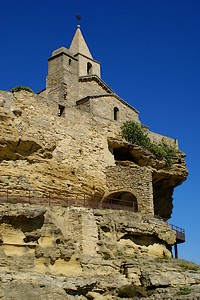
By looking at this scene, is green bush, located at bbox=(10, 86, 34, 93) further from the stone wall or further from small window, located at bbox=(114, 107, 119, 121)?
small window, located at bbox=(114, 107, 119, 121)

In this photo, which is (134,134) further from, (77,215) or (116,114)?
(77,215)

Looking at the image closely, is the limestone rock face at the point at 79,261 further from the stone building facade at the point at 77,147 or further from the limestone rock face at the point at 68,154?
the stone building facade at the point at 77,147

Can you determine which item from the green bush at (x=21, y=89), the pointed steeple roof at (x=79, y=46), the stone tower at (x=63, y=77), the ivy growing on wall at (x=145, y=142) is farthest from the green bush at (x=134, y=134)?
the pointed steeple roof at (x=79, y=46)

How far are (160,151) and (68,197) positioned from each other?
882cm

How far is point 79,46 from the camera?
3772cm

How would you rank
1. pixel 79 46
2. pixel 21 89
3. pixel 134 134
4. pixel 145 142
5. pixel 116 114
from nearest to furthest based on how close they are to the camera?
pixel 21 89, pixel 134 134, pixel 145 142, pixel 116 114, pixel 79 46

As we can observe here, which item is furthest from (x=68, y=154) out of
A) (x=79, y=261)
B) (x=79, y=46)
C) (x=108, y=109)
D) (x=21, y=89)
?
(x=79, y=46)

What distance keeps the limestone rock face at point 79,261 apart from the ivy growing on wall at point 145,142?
7.89 metres

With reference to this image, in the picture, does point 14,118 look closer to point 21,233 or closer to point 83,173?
point 83,173

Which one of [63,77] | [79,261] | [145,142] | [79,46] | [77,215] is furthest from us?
[79,46]

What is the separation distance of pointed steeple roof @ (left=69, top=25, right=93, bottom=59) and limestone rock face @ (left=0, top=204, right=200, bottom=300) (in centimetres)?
1734

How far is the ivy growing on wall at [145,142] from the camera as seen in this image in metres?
30.7

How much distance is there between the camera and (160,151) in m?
31.8

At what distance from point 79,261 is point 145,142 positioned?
12.6m
